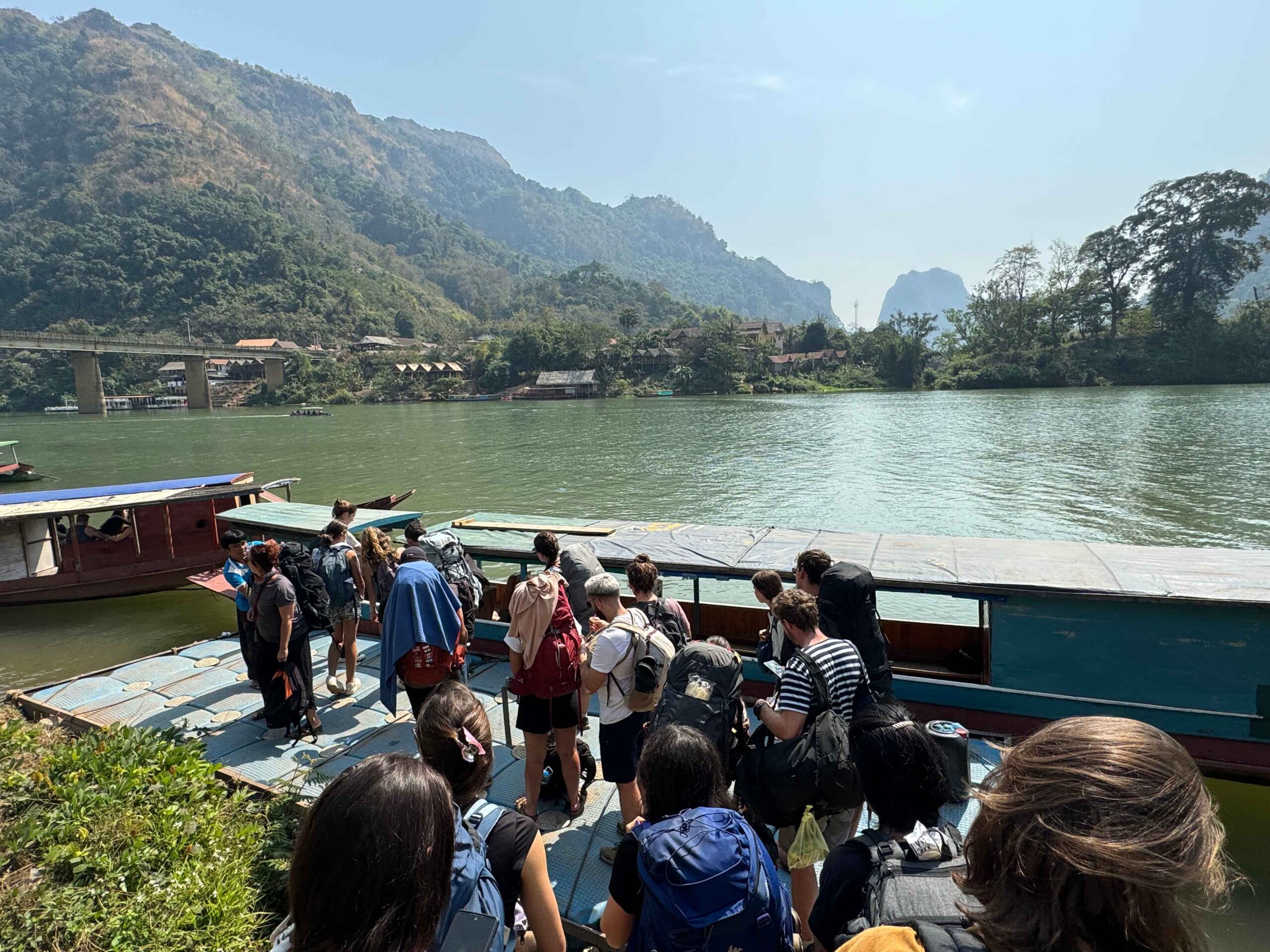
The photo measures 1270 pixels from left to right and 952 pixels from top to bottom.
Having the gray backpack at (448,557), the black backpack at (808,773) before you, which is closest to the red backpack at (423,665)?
the gray backpack at (448,557)

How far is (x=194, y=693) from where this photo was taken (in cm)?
684

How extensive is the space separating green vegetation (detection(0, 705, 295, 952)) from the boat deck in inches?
26.8

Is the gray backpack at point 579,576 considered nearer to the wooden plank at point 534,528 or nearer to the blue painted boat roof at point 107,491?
the wooden plank at point 534,528

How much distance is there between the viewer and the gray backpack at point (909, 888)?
5.42ft

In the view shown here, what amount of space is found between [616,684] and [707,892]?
5.93 ft

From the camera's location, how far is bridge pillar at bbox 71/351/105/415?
70.8 metres

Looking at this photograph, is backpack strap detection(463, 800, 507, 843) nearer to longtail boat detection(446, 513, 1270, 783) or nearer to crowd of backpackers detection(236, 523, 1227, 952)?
crowd of backpackers detection(236, 523, 1227, 952)

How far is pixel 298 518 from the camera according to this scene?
35.7ft

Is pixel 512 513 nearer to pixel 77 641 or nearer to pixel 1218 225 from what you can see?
pixel 77 641

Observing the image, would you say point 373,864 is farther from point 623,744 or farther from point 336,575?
point 336,575

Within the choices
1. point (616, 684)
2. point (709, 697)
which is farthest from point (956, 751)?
point (616, 684)

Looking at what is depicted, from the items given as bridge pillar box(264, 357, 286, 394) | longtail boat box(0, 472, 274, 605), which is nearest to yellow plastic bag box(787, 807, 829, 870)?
longtail boat box(0, 472, 274, 605)

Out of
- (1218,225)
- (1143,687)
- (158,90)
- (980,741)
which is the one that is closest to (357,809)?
(980,741)

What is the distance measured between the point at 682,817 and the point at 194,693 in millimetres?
6788
